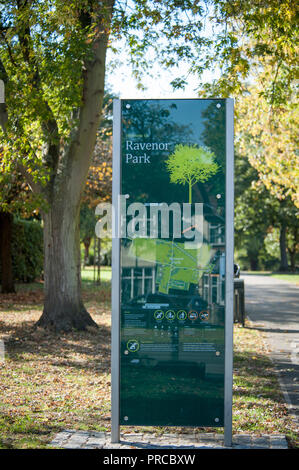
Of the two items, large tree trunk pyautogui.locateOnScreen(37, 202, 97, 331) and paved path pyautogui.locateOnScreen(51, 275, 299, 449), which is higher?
large tree trunk pyautogui.locateOnScreen(37, 202, 97, 331)

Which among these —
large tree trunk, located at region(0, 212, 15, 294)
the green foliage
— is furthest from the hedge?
large tree trunk, located at region(0, 212, 15, 294)

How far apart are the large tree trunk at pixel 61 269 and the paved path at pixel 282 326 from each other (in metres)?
3.94

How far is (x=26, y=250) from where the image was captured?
25.8m

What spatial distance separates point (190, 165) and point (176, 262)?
819mm

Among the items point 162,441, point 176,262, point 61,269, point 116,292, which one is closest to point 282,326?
point 61,269

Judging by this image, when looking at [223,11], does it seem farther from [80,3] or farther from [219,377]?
[219,377]

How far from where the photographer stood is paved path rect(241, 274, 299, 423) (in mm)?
7277

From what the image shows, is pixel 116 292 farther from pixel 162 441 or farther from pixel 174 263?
pixel 162 441

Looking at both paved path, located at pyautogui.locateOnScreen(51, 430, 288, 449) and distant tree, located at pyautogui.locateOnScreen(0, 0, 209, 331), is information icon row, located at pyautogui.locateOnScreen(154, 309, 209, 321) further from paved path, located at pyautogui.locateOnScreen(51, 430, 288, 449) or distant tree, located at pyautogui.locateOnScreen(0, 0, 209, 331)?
distant tree, located at pyautogui.locateOnScreen(0, 0, 209, 331)

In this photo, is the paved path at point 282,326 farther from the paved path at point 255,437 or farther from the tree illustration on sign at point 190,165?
the tree illustration on sign at point 190,165

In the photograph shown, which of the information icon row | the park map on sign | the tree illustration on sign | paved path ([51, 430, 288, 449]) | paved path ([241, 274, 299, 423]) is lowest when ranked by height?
paved path ([241, 274, 299, 423])

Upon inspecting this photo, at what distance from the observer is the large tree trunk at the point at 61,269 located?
1127cm

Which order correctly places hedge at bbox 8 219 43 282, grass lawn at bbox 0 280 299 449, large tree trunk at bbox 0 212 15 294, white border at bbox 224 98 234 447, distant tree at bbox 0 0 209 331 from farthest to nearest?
hedge at bbox 8 219 43 282, large tree trunk at bbox 0 212 15 294, distant tree at bbox 0 0 209 331, grass lawn at bbox 0 280 299 449, white border at bbox 224 98 234 447
